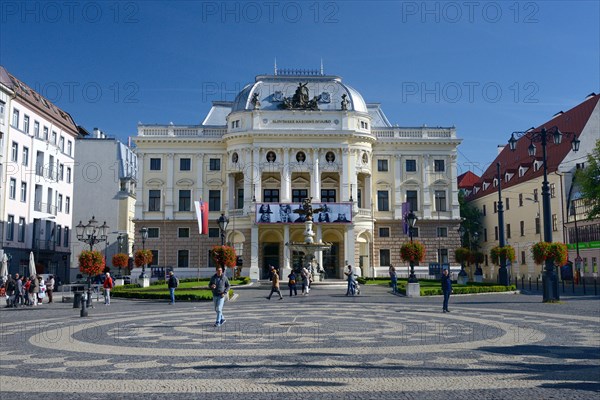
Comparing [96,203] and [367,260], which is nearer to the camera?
[367,260]

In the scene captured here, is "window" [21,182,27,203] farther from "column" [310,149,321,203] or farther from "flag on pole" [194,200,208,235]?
"column" [310,149,321,203]

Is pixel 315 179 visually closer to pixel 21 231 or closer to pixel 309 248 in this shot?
pixel 309 248

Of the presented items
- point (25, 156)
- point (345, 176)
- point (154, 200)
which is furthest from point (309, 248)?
point (25, 156)

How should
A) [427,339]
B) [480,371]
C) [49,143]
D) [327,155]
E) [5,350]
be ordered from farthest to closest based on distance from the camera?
[327,155], [49,143], [427,339], [5,350], [480,371]

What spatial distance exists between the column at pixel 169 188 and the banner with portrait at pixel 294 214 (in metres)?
12.6

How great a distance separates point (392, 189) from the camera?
6806 cm

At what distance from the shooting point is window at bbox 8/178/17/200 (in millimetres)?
52322

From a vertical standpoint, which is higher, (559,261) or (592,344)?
(559,261)

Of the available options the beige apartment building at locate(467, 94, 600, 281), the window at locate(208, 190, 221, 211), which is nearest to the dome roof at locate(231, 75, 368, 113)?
the window at locate(208, 190, 221, 211)

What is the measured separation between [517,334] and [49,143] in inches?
2152

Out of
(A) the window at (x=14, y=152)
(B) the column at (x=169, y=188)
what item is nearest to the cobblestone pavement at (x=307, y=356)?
(A) the window at (x=14, y=152)

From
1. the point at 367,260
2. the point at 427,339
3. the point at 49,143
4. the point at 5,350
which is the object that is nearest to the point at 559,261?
the point at 427,339

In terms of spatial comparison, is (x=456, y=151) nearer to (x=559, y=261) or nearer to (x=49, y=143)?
(x=559, y=261)

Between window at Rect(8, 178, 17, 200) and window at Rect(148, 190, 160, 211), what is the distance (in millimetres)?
16802
